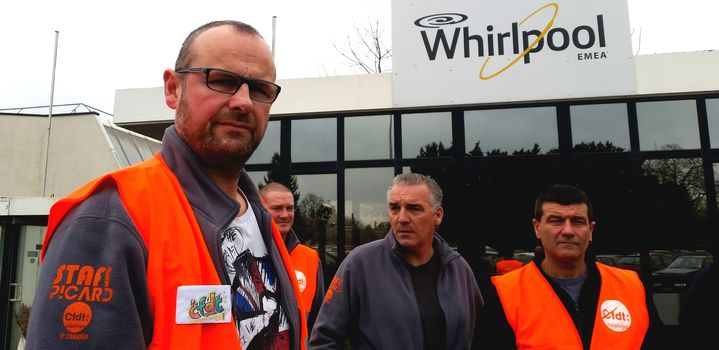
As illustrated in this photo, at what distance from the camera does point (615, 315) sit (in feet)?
7.88

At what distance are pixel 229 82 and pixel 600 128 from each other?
6.02 metres

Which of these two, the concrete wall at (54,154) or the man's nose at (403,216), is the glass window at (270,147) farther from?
the man's nose at (403,216)

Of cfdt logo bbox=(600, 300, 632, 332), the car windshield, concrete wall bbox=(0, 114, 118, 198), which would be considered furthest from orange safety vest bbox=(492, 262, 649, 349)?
concrete wall bbox=(0, 114, 118, 198)

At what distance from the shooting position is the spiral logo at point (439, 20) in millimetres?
6043

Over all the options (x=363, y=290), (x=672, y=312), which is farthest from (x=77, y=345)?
(x=672, y=312)

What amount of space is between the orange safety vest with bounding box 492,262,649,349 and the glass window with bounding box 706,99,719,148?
4463mm

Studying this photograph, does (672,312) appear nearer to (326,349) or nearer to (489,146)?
(489,146)

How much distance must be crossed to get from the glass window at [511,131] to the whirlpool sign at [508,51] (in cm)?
30

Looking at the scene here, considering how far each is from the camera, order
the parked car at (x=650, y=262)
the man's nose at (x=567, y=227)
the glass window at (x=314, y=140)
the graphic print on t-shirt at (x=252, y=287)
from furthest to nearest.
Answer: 1. the glass window at (x=314, y=140)
2. the parked car at (x=650, y=262)
3. the man's nose at (x=567, y=227)
4. the graphic print on t-shirt at (x=252, y=287)

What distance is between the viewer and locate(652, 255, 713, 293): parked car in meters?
5.52

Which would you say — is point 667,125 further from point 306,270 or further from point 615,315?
Result: point 306,270

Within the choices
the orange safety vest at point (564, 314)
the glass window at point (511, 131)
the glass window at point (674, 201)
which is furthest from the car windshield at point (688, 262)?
the orange safety vest at point (564, 314)

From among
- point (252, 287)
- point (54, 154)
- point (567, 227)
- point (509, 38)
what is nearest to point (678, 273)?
point (509, 38)

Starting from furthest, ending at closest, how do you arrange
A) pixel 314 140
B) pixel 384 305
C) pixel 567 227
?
pixel 314 140
pixel 567 227
pixel 384 305
